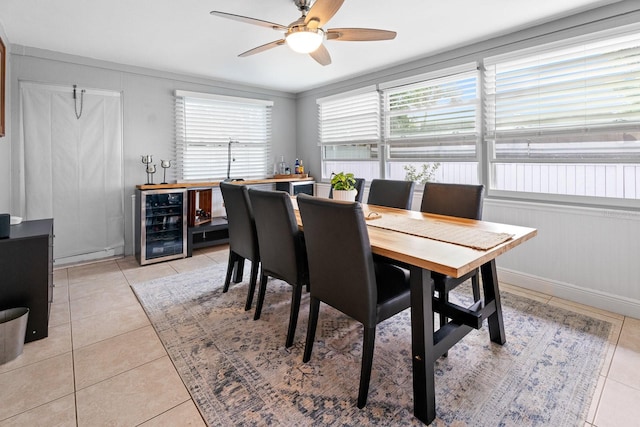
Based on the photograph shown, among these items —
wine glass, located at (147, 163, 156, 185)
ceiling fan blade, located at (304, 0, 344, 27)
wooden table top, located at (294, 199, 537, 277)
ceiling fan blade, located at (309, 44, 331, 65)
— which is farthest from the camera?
wine glass, located at (147, 163, 156, 185)

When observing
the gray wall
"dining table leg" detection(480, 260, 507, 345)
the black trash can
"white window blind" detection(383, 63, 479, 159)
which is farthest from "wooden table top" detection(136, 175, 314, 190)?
"dining table leg" detection(480, 260, 507, 345)

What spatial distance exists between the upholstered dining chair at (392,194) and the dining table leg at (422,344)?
1518 millimetres

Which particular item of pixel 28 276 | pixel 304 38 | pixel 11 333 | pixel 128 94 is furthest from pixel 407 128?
pixel 11 333

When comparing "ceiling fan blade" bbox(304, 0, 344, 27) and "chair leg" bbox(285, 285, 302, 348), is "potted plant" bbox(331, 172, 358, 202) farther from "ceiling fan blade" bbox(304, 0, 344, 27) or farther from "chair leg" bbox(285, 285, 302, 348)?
"ceiling fan blade" bbox(304, 0, 344, 27)

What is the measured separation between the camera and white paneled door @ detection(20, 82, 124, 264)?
3.48 meters

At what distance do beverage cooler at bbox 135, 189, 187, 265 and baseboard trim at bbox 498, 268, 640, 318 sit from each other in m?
3.61

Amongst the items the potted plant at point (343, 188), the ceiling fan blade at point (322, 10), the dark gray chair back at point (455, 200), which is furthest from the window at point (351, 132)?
the ceiling fan blade at point (322, 10)

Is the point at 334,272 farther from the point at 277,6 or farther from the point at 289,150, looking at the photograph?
the point at 289,150

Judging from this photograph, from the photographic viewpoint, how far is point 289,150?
18.8ft

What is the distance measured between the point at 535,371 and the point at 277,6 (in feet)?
9.66

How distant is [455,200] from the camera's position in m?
2.57

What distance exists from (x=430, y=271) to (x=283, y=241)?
3.04 ft

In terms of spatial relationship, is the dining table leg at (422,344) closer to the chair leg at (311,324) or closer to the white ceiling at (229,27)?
the chair leg at (311,324)

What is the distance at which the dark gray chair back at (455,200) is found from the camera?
242cm
